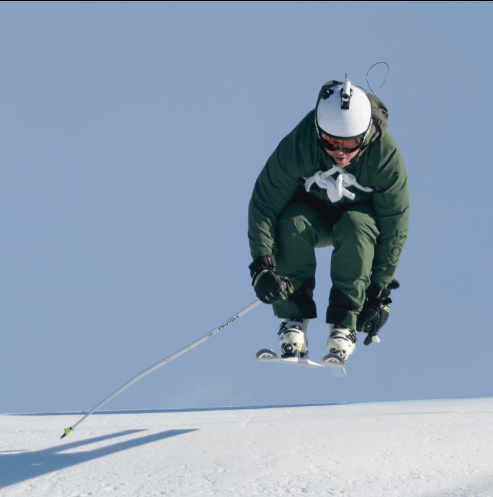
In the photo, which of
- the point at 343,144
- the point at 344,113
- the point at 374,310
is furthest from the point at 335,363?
the point at 344,113

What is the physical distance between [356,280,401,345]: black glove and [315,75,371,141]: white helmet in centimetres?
163

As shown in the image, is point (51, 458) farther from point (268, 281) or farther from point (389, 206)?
point (389, 206)

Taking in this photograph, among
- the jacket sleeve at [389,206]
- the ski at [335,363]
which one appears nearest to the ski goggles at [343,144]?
the jacket sleeve at [389,206]

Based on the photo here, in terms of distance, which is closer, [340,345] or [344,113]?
[344,113]

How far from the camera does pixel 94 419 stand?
37.9 ft

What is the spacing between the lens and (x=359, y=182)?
8.77m

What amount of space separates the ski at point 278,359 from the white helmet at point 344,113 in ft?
7.21

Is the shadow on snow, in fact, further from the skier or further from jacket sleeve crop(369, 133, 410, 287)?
jacket sleeve crop(369, 133, 410, 287)

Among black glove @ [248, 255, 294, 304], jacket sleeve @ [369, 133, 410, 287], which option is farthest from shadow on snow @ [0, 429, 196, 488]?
jacket sleeve @ [369, 133, 410, 287]

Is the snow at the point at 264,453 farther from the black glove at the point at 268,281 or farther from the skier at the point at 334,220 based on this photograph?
the black glove at the point at 268,281

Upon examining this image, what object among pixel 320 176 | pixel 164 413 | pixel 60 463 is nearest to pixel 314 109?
pixel 320 176

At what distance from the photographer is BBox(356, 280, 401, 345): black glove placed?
354 inches

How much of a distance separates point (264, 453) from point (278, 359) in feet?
3.62

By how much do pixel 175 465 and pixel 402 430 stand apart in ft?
8.90
